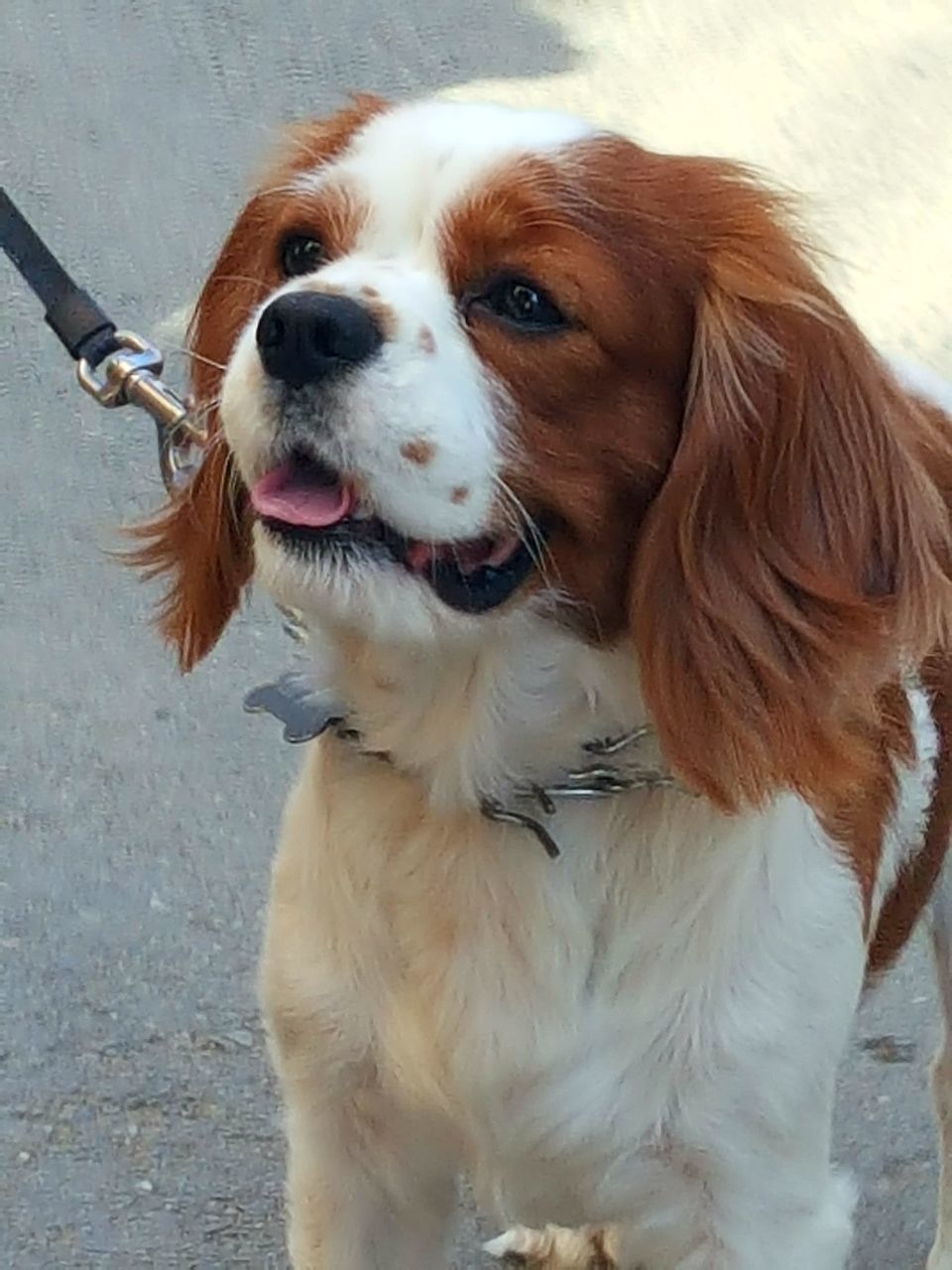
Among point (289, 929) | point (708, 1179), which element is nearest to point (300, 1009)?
point (289, 929)

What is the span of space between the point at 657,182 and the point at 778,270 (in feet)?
0.39

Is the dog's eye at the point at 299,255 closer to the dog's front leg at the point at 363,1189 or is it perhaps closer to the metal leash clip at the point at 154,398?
the metal leash clip at the point at 154,398

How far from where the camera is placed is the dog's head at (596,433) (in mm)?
1724

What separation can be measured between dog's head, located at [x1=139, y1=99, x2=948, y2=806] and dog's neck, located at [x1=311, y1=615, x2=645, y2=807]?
0.05m

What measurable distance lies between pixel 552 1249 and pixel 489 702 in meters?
0.89

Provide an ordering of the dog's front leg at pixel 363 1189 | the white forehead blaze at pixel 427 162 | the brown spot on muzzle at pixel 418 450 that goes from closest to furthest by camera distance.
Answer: the brown spot on muzzle at pixel 418 450
the white forehead blaze at pixel 427 162
the dog's front leg at pixel 363 1189

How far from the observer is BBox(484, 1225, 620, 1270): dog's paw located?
258cm

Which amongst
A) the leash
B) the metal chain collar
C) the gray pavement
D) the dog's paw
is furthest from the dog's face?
the dog's paw

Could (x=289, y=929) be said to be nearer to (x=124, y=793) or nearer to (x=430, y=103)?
(x=430, y=103)

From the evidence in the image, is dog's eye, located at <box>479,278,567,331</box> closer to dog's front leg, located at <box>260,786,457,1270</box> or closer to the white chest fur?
the white chest fur

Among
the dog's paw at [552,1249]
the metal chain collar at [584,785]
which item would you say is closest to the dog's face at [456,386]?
the metal chain collar at [584,785]

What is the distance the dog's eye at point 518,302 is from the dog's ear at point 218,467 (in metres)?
0.27

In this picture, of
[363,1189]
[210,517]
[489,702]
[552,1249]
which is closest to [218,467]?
[210,517]

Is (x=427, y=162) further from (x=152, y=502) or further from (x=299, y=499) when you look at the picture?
(x=152, y=502)
